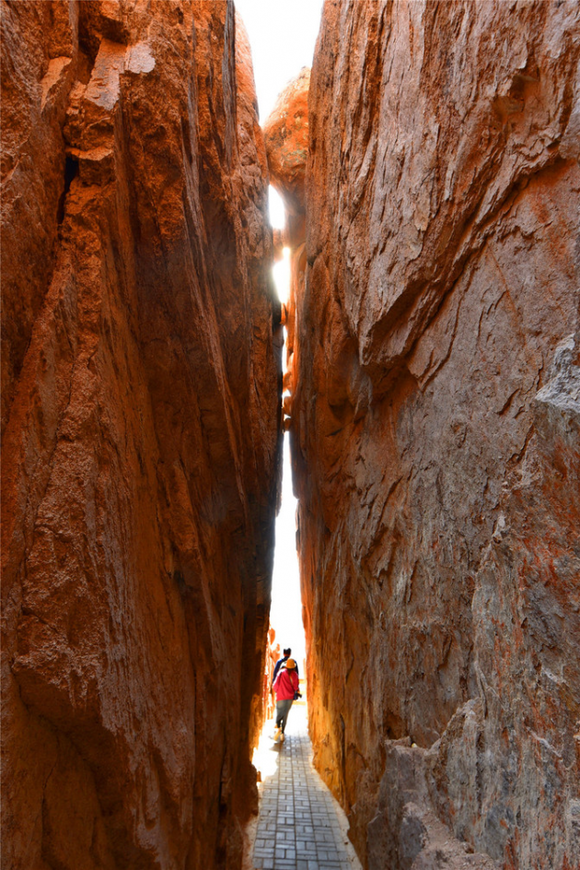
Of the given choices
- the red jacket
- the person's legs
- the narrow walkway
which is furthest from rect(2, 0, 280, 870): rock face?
the person's legs

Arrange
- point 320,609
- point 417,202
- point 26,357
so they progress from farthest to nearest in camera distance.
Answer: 1. point 320,609
2. point 417,202
3. point 26,357

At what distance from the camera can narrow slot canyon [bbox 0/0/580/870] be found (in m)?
2.39

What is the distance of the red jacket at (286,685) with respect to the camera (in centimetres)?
1124

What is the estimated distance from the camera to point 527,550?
254cm

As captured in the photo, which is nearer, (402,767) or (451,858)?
(451,858)

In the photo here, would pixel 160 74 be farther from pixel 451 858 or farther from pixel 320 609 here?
pixel 320 609

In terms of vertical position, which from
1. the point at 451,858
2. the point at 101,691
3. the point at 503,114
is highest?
the point at 503,114

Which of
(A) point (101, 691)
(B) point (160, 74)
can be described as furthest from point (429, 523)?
(B) point (160, 74)

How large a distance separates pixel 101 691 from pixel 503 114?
160 inches

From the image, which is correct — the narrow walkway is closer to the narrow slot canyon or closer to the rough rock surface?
the narrow slot canyon

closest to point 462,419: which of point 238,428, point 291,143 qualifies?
point 238,428

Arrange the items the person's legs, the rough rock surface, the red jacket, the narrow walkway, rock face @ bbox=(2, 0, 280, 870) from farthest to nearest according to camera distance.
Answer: the rough rock surface
the person's legs
the red jacket
the narrow walkway
rock face @ bbox=(2, 0, 280, 870)

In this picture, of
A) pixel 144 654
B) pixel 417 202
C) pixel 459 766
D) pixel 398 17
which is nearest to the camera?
pixel 459 766

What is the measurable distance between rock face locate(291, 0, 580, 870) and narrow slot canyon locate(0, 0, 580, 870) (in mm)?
23
